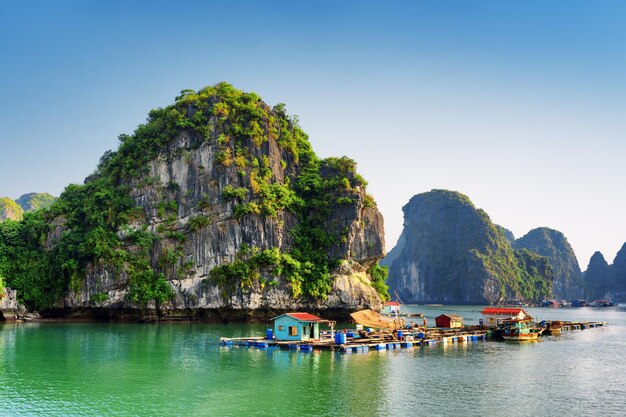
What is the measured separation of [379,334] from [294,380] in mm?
24300

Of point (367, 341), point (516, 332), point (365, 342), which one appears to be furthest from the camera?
point (516, 332)

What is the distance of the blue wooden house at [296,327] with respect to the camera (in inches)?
1980

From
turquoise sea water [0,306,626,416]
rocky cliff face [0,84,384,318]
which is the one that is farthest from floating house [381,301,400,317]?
turquoise sea water [0,306,626,416]

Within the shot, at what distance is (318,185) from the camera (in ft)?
290

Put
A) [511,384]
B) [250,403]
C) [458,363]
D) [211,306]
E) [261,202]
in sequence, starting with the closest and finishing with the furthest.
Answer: [250,403]
[511,384]
[458,363]
[211,306]
[261,202]

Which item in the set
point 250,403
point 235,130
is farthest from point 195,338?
point 235,130

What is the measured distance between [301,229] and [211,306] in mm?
18435

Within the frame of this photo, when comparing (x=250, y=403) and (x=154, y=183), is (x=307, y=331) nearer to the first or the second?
(x=250, y=403)

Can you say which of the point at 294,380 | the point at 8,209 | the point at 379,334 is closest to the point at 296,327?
the point at 379,334

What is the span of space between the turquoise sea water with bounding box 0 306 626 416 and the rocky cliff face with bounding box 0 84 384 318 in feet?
77.8

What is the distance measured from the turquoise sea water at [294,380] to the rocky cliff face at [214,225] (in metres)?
23.7

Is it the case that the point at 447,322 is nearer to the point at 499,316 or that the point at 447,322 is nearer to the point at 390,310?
the point at 499,316

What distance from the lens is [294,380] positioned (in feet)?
106

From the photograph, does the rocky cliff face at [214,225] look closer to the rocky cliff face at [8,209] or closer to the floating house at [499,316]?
the floating house at [499,316]
